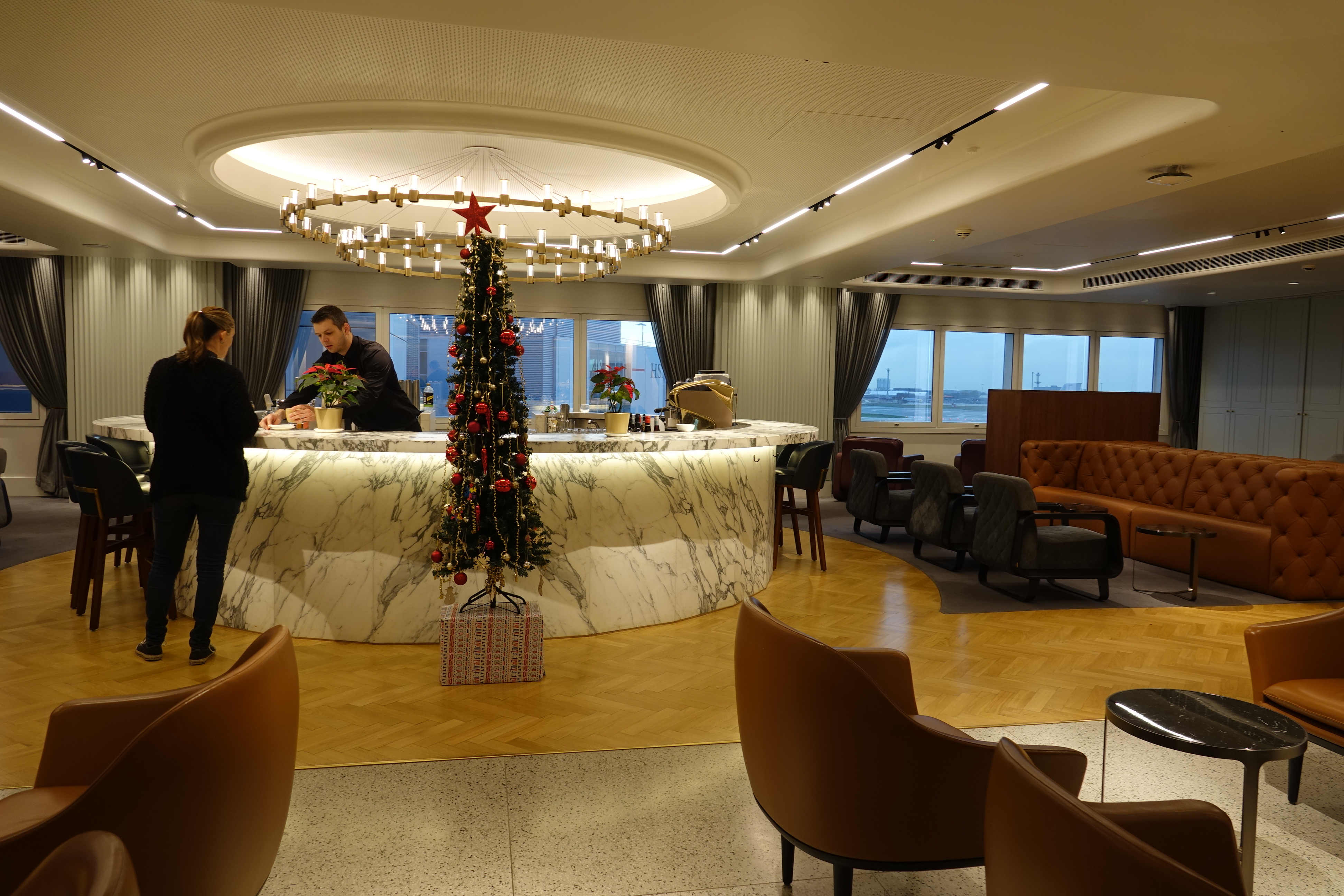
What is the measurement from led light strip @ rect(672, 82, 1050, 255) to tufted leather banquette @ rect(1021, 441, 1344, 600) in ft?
11.0

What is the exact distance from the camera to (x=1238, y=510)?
644cm

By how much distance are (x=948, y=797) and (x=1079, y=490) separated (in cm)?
694

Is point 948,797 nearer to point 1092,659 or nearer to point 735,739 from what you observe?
point 735,739

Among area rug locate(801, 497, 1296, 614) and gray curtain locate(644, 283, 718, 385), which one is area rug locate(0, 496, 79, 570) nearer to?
area rug locate(801, 497, 1296, 614)

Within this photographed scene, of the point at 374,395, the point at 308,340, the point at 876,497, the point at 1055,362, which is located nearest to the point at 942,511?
the point at 876,497

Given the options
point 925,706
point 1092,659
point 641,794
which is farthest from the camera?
point 1092,659

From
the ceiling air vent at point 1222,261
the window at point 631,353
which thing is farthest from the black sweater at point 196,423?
the ceiling air vent at point 1222,261

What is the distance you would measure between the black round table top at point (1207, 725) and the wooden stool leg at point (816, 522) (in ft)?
13.5

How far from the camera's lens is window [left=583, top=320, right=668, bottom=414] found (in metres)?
11.5

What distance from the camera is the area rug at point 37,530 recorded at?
266 inches

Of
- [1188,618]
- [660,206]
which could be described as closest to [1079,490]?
[1188,618]

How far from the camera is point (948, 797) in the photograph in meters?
2.03

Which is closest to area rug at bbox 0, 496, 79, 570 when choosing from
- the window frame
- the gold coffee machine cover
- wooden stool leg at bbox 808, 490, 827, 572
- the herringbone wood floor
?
the herringbone wood floor

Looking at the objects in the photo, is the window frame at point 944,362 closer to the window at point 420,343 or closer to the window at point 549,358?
the window at point 549,358
